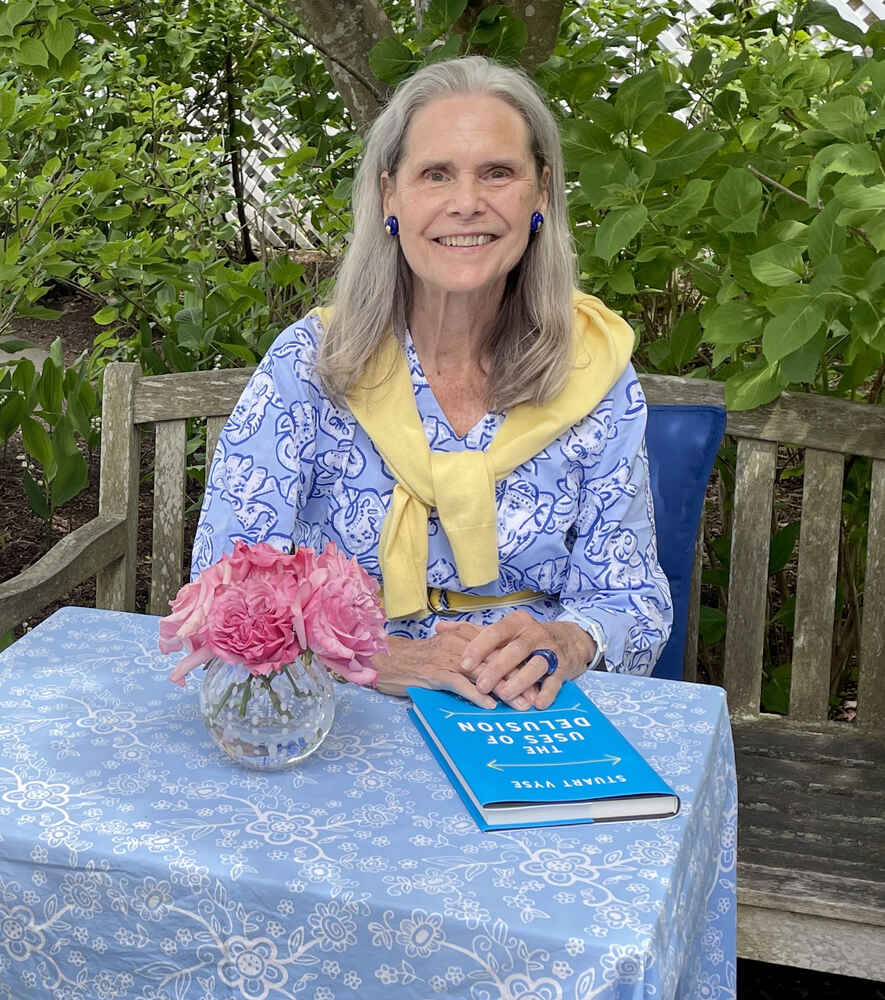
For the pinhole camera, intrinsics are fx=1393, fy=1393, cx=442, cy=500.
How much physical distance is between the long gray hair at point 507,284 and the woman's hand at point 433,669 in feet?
1.70

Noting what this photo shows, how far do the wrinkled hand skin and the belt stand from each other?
13.6 inches

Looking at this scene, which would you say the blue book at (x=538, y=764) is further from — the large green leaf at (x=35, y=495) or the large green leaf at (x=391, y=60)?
the large green leaf at (x=35, y=495)

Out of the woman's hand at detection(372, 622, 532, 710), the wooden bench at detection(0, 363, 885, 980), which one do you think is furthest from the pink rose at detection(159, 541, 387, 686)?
the wooden bench at detection(0, 363, 885, 980)

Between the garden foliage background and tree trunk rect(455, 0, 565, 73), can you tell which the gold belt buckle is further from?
tree trunk rect(455, 0, 565, 73)

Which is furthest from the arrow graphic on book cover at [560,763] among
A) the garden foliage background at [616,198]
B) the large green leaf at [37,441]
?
the large green leaf at [37,441]

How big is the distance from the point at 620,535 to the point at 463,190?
2.04ft

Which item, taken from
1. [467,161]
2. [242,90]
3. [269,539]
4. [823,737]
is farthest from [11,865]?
[242,90]

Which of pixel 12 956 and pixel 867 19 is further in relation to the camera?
pixel 867 19

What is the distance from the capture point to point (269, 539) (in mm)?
2242

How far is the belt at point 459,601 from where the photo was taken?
2363mm

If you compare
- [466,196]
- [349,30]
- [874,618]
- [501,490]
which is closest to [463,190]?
[466,196]

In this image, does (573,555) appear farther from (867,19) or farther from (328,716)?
(867,19)

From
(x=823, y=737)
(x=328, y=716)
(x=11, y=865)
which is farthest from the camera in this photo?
(x=823, y=737)

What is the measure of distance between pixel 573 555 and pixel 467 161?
0.67 metres
